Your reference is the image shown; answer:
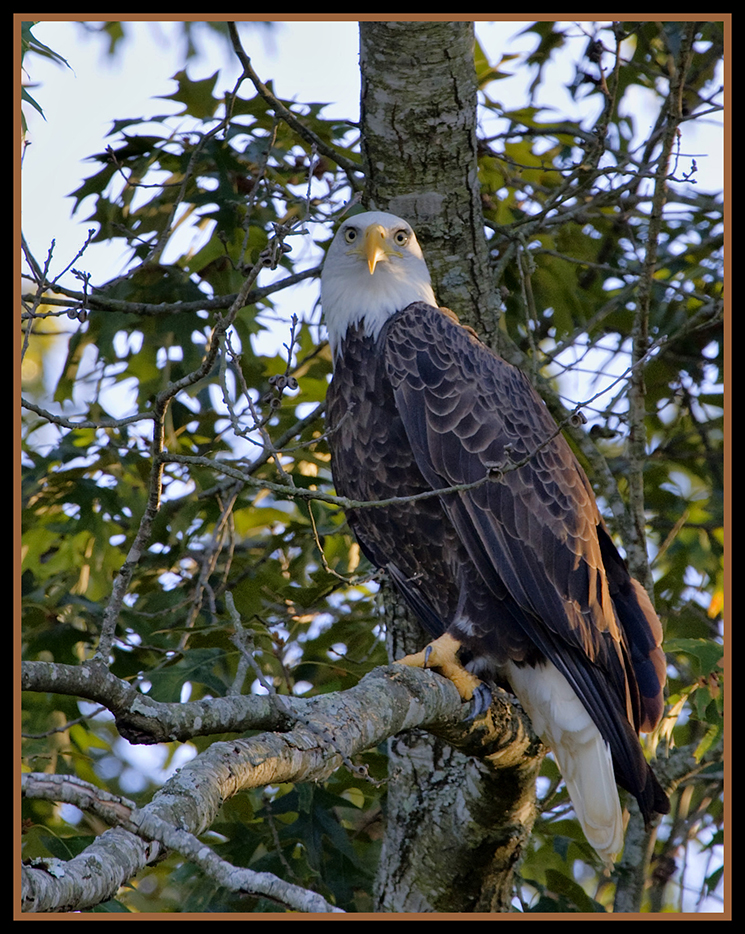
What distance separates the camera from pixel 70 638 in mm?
3848

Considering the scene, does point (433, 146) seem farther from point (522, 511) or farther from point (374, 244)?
point (522, 511)

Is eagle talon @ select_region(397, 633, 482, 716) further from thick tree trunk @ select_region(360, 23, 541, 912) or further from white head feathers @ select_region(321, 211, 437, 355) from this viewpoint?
white head feathers @ select_region(321, 211, 437, 355)

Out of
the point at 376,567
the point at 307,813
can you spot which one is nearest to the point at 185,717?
the point at 307,813

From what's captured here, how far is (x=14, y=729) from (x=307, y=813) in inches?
64.7

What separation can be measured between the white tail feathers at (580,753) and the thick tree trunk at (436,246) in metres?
0.20

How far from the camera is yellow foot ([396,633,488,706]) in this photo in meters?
3.27

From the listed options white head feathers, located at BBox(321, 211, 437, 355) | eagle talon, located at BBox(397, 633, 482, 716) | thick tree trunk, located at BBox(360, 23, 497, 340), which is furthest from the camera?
white head feathers, located at BBox(321, 211, 437, 355)

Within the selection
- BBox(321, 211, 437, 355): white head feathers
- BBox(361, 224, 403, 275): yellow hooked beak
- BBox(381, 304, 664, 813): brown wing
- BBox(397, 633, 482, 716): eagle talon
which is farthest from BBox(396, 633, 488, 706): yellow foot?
BBox(361, 224, 403, 275): yellow hooked beak

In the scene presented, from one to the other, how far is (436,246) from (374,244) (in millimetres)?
388

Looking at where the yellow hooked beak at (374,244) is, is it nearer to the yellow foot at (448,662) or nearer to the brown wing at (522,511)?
the brown wing at (522,511)

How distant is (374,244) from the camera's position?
3.53m

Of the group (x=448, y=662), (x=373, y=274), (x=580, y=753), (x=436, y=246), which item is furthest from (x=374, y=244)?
(x=580, y=753)

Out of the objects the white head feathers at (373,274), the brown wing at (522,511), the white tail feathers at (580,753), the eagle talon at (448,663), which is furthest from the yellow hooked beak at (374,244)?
the white tail feathers at (580,753)

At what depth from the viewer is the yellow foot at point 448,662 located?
327 cm
